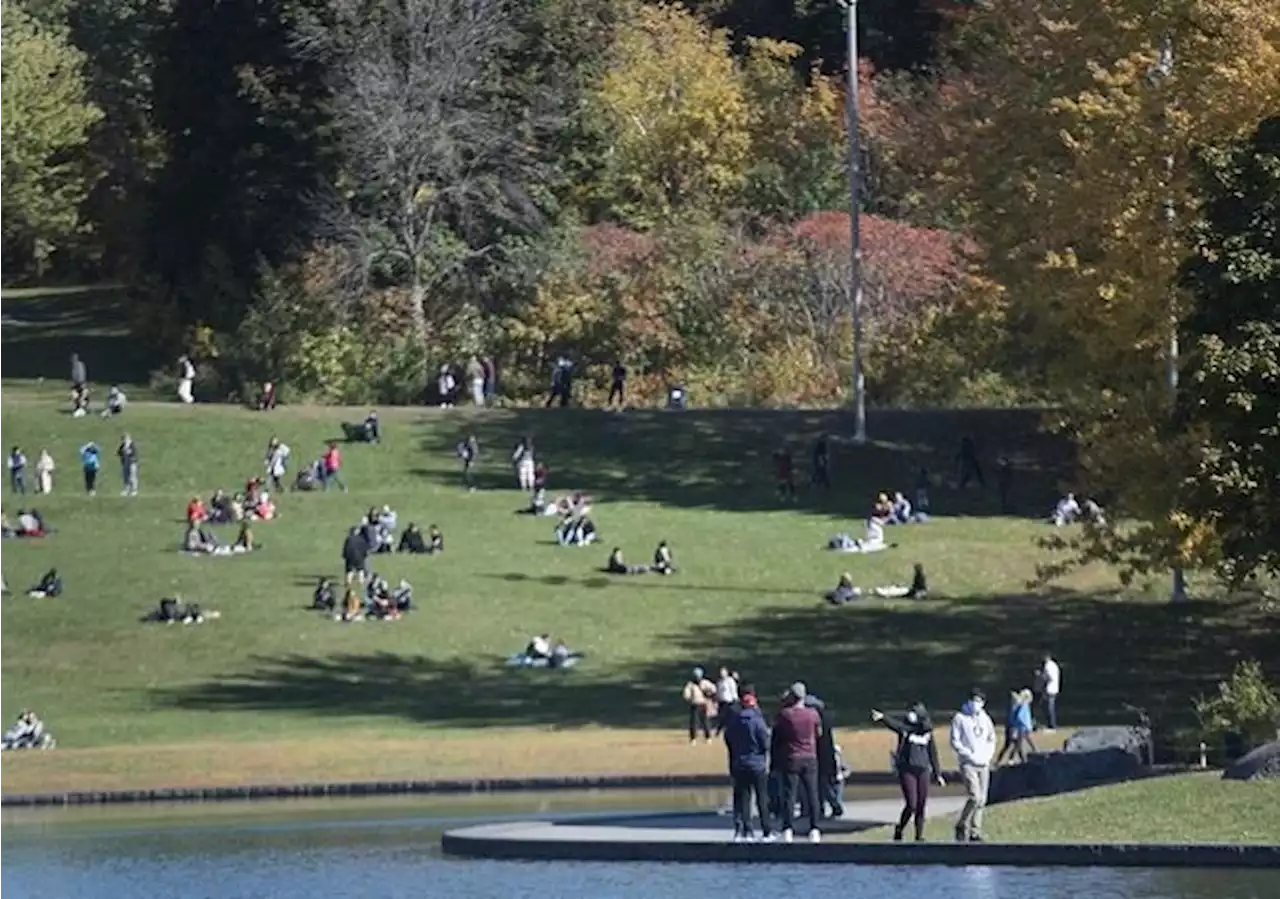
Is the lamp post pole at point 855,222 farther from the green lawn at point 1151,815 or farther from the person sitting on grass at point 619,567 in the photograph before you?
the green lawn at point 1151,815

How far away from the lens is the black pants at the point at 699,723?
158 ft

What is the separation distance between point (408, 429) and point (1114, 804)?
145 ft

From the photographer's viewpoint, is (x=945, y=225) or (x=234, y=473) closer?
(x=234, y=473)

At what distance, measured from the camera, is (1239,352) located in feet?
135

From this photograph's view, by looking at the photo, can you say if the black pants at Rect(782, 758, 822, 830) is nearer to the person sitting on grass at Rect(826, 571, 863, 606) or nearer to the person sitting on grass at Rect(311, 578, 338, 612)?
the person sitting on grass at Rect(826, 571, 863, 606)

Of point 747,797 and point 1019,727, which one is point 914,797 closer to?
point 747,797

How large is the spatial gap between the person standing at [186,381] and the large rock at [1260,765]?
162ft

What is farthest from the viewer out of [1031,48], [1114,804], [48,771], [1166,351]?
[1031,48]

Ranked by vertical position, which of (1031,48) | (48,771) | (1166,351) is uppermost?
(1031,48)

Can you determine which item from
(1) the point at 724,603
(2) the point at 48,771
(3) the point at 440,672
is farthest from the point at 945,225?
(2) the point at 48,771

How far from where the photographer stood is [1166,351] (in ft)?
173

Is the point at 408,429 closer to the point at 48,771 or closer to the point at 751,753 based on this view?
the point at 48,771

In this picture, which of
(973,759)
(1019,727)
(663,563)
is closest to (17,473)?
(663,563)

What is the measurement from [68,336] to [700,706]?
5671cm
